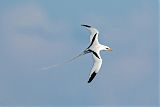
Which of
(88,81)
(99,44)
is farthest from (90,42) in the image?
(88,81)

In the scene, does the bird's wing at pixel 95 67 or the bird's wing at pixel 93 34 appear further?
the bird's wing at pixel 93 34

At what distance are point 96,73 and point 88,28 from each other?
169 inches

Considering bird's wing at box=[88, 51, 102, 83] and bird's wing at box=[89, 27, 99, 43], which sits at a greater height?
bird's wing at box=[89, 27, 99, 43]

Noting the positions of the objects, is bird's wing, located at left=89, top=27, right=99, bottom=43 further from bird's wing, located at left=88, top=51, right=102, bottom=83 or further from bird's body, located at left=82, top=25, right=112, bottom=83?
bird's wing, located at left=88, top=51, right=102, bottom=83

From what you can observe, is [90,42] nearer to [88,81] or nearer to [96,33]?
[96,33]

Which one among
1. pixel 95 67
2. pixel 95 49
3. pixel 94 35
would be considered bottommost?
pixel 95 67

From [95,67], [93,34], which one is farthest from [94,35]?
[95,67]

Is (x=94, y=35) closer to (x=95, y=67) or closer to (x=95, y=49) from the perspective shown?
(x=95, y=49)

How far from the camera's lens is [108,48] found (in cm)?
5750

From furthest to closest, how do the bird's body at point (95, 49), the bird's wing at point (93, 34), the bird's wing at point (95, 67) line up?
the bird's wing at point (93, 34) < the bird's body at point (95, 49) < the bird's wing at point (95, 67)

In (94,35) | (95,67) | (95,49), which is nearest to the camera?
(95,67)

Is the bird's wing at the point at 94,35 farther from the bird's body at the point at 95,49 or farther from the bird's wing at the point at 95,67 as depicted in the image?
the bird's wing at the point at 95,67

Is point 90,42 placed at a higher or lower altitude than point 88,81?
higher

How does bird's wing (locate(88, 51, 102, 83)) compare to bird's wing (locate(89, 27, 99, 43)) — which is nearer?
bird's wing (locate(88, 51, 102, 83))
